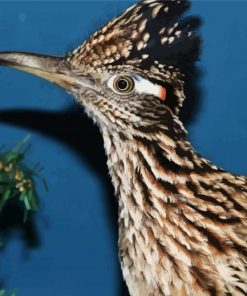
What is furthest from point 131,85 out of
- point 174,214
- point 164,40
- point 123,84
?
point 174,214

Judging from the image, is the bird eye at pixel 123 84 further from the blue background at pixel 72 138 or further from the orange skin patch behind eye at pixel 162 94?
the blue background at pixel 72 138

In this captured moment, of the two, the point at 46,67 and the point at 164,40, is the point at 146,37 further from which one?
the point at 46,67

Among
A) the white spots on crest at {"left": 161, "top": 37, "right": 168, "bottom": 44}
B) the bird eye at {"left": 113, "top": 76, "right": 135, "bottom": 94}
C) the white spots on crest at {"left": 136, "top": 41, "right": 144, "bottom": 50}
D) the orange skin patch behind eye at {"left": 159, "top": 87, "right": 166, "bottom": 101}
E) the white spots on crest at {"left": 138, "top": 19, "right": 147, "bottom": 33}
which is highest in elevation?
the white spots on crest at {"left": 138, "top": 19, "right": 147, "bottom": 33}

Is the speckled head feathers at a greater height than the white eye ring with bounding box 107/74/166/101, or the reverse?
the speckled head feathers

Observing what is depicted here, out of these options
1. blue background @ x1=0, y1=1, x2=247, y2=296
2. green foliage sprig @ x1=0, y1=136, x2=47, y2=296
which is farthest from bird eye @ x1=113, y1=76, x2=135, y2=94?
blue background @ x1=0, y1=1, x2=247, y2=296

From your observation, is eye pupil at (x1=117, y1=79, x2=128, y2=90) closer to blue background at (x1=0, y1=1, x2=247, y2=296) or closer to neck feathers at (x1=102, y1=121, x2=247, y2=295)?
neck feathers at (x1=102, y1=121, x2=247, y2=295)
